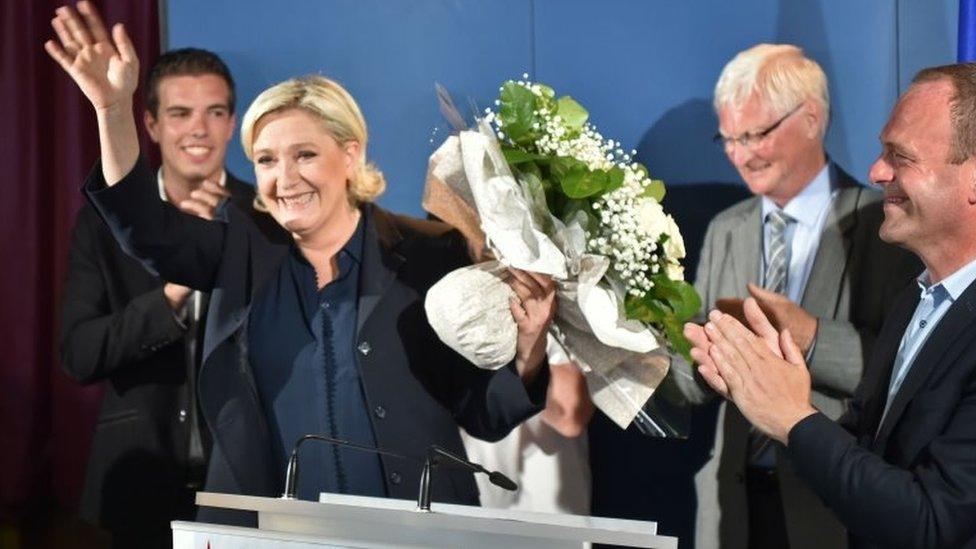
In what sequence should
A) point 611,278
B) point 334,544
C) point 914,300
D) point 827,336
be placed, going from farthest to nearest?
point 827,336 → point 611,278 → point 914,300 → point 334,544

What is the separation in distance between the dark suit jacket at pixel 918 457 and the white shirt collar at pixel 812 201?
3.91 ft

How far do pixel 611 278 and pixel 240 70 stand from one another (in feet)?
4.47

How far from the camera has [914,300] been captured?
2.82 meters

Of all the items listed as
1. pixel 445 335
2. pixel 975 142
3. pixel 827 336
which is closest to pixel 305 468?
pixel 445 335

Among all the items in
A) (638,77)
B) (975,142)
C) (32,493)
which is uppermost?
(638,77)

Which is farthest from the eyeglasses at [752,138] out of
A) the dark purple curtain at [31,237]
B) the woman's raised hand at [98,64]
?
the dark purple curtain at [31,237]

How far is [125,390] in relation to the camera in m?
4.08

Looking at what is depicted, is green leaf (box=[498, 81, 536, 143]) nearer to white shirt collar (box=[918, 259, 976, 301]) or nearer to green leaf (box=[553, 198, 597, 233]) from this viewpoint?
green leaf (box=[553, 198, 597, 233])

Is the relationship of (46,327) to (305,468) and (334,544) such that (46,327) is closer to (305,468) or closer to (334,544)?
(305,468)

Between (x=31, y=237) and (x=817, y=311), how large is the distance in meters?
2.22

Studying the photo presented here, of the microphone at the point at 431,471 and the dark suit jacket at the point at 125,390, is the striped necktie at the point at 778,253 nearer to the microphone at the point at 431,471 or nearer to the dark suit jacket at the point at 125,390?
the microphone at the point at 431,471

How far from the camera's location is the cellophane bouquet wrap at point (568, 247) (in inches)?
129

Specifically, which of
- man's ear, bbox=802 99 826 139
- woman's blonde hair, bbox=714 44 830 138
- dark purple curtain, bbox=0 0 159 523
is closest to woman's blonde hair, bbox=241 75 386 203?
dark purple curtain, bbox=0 0 159 523

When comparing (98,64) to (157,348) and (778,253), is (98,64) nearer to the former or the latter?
(157,348)
